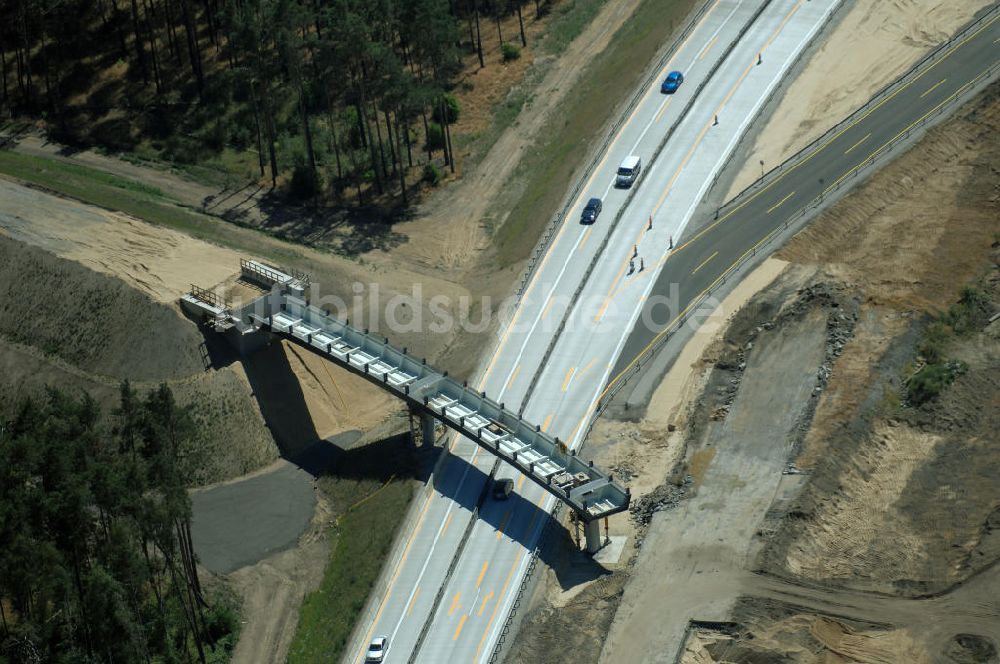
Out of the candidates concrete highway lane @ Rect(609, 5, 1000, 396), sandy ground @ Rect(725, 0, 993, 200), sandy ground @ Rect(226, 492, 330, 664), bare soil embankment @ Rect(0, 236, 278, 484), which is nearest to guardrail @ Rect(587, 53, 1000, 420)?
concrete highway lane @ Rect(609, 5, 1000, 396)

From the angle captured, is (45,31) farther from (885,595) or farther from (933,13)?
(885,595)

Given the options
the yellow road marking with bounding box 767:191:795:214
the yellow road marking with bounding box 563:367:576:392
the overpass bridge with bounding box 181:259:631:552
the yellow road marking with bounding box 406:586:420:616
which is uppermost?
the yellow road marking with bounding box 767:191:795:214

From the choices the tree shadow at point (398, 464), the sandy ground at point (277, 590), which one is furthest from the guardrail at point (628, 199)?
the sandy ground at point (277, 590)

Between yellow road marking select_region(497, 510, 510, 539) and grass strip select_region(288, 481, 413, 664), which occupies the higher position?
yellow road marking select_region(497, 510, 510, 539)

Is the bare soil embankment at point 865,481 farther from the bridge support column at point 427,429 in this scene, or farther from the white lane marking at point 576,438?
the bridge support column at point 427,429

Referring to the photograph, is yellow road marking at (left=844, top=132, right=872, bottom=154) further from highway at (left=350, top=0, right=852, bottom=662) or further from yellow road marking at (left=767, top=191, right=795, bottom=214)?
highway at (left=350, top=0, right=852, bottom=662)

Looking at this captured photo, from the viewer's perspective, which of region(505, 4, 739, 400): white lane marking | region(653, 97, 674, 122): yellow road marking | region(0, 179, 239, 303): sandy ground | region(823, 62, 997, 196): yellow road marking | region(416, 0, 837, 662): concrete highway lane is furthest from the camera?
region(653, 97, 674, 122): yellow road marking

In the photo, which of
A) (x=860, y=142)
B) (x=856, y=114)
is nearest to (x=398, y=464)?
(x=860, y=142)
